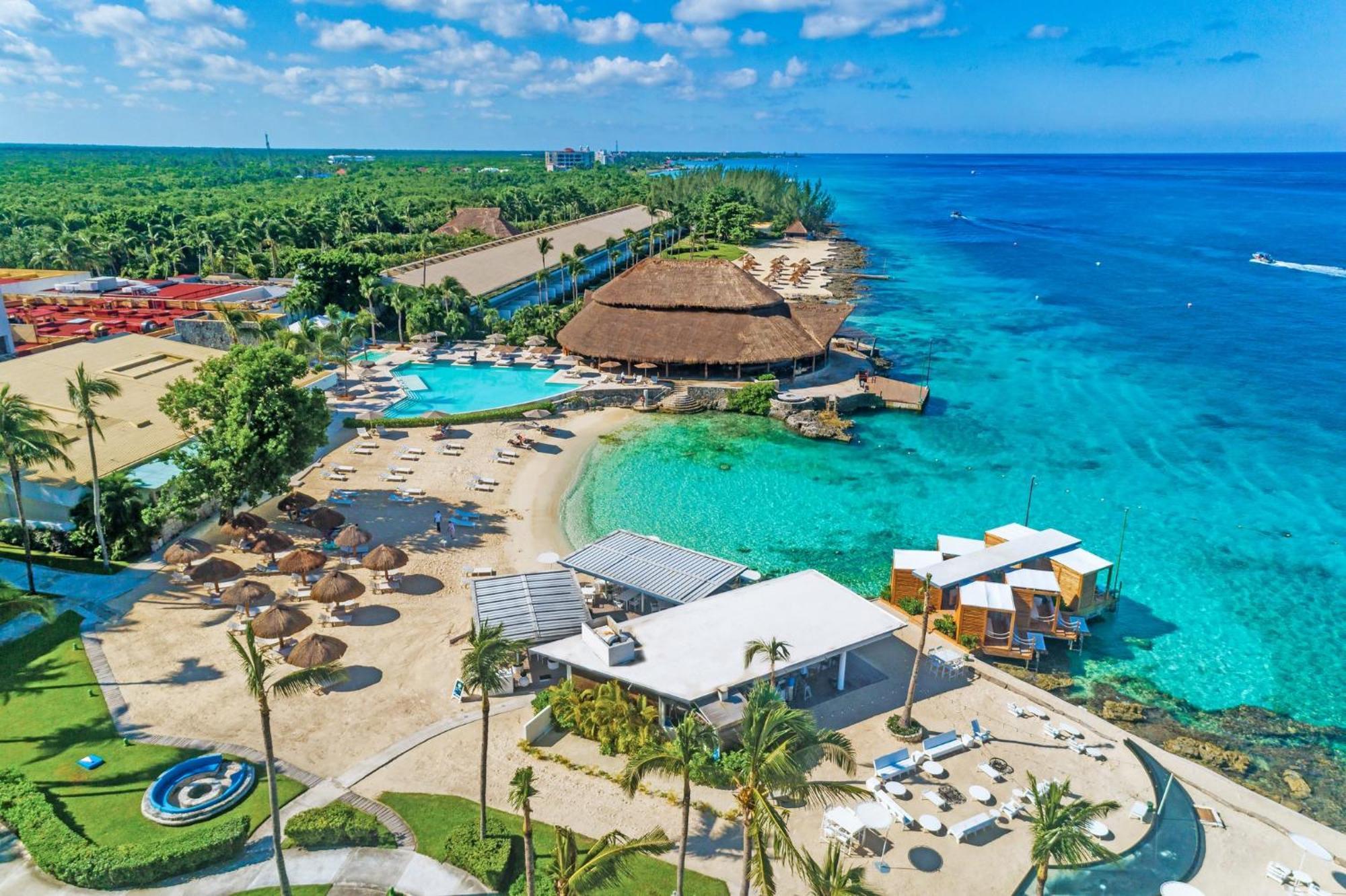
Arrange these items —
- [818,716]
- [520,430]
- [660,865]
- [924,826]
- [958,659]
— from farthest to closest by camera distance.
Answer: [520,430], [958,659], [818,716], [924,826], [660,865]

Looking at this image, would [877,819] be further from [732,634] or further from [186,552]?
[186,552]

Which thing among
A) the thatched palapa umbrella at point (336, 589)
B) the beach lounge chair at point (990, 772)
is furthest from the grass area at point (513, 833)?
the thatched palapa umbrella at point (336, 589)

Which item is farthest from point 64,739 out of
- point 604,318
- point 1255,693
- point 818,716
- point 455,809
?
point 604,318

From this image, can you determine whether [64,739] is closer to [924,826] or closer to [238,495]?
[238,495]

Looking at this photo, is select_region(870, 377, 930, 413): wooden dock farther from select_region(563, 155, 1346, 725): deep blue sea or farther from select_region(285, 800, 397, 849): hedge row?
Result: select_region(285, 800, 397, 849): hedge row

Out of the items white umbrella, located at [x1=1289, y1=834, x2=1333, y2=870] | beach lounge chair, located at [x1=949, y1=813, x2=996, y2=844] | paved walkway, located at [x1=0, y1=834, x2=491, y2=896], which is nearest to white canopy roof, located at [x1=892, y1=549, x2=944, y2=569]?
beach lounge chair, located at [x1=949, y1=813, x2=996, y2=844]
